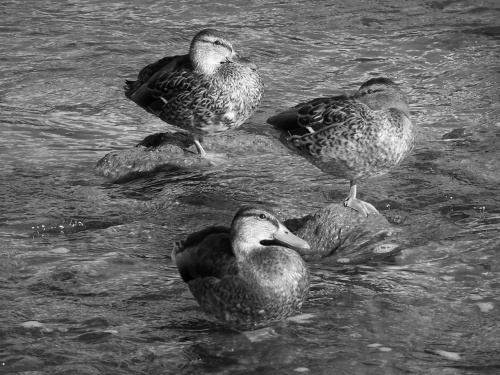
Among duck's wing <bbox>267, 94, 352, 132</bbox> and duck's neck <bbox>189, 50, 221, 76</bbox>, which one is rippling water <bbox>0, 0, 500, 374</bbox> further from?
duck's neck <bbox>189, 50, 221, 76</bbox>

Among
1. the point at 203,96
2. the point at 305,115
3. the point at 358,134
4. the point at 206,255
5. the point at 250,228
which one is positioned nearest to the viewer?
the point at 250,228

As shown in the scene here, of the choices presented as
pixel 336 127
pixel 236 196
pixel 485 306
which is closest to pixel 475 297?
pixel 485 306

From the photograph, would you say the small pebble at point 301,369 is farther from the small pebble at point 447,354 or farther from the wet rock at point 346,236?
the wet rock at point 346,236

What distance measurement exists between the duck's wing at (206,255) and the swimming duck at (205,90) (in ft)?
9.38

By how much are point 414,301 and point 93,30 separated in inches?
316

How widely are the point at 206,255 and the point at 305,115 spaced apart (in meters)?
2.22

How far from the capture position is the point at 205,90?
32.1ft

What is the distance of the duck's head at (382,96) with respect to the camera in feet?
27.3

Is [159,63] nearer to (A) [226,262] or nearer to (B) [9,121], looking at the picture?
(B) [9,121]

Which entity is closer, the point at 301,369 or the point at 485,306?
the point at 301,369

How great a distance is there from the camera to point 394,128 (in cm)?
818

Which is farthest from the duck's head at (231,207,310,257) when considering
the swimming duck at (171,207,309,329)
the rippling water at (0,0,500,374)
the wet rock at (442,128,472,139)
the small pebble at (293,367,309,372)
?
the wet rock at (442,128,472,139)

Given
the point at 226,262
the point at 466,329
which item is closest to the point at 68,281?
the point at 226,262

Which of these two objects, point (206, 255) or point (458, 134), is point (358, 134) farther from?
point (458, 134)
